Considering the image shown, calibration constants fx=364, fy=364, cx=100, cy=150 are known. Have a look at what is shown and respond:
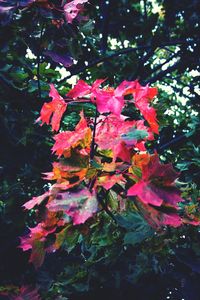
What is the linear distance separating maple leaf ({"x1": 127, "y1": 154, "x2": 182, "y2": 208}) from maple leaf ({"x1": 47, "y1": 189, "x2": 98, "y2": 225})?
0.39 feet

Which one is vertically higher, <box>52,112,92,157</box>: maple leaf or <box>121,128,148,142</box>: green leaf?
<box>121,128,148,142</box>: green leaf

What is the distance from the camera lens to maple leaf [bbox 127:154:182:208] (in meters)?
1.03

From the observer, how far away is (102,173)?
46.6 inches

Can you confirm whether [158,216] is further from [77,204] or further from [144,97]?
[144,97]

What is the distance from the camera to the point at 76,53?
189 centimetres

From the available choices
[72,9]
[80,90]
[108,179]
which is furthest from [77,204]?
[72,9]

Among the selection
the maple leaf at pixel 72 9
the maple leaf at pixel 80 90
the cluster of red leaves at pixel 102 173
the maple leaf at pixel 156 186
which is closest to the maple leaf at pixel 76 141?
the cluster of red leaves at pixel 102 173

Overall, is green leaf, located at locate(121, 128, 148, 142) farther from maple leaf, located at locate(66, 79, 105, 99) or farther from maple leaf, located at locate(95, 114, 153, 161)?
maple leaf, located at locate(66, 79, 105, 99)

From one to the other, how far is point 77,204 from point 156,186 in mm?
239

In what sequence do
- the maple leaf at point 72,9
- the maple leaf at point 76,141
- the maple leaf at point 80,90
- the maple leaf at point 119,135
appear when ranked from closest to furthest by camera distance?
1. the maple leaf at point 119,135
2. the maple leaf at point 76,141
3. the maple leaf at point 80,90
4. the maple leaf at point 72,9

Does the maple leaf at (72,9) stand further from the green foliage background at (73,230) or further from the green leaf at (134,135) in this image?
the green leaf at (134,135)

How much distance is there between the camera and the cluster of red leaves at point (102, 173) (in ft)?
3.49

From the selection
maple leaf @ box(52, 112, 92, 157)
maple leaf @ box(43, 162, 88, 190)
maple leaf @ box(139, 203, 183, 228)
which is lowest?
maple leaf @ box(139, 203, 183, 228)

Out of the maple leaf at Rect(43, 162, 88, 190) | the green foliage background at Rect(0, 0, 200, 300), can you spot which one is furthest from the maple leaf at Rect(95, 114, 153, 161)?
the green foliage background at Rect(0, 0, 200, 300)
